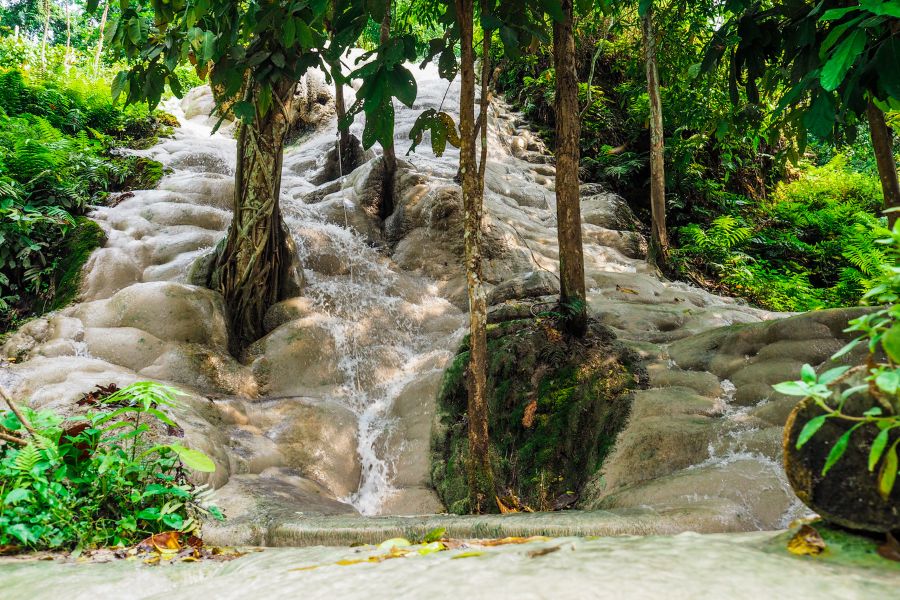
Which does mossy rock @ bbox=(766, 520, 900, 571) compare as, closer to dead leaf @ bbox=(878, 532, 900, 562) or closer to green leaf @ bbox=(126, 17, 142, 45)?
dead leaf @ bbox=(878, 532, 900, 562)

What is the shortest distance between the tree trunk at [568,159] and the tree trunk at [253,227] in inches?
119

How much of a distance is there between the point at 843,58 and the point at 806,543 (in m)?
1.45

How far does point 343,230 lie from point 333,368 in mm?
2730

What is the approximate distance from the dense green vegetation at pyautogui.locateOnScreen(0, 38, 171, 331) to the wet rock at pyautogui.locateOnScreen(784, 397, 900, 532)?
519cm

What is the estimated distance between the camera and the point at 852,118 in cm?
380

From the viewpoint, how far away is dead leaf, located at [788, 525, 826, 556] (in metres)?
1.25

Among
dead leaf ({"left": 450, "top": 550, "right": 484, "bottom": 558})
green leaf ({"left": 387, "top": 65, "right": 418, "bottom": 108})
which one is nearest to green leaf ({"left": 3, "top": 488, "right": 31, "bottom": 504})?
dead leaf ({"left": 450, "top": 550, "right": 484, "bottom": 558})

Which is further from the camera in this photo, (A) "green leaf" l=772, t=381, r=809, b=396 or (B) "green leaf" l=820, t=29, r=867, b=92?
(B) "green leaf" l=820, t=29, r=867, b=92

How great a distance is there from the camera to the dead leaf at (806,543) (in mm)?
1247

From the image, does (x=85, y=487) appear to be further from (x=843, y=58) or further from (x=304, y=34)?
(x=843, y=58)

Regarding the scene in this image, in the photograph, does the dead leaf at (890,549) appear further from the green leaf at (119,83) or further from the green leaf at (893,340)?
the green leaf at (119,83)

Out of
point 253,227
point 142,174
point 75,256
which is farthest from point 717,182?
point 75,256

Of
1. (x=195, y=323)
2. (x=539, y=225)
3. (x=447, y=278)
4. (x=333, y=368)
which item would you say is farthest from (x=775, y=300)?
(x=195, y=323)

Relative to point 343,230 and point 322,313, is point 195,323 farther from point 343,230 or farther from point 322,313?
point 343,230
